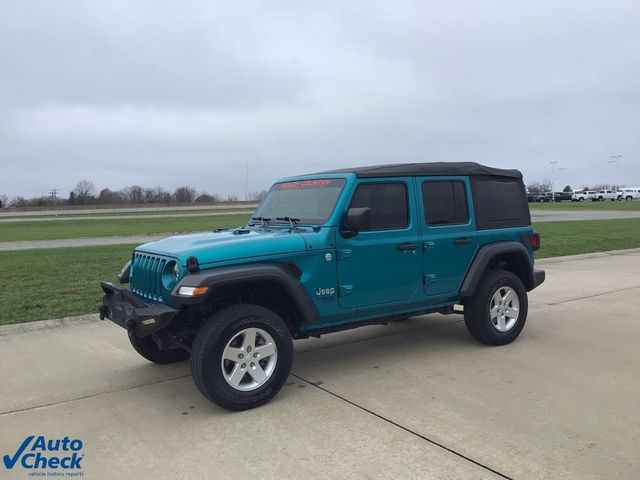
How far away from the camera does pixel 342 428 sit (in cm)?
383

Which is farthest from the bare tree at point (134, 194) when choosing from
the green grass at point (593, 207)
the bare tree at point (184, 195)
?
the green grass at point (593, 207)

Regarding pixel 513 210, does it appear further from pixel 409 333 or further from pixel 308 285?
pixel 308 285

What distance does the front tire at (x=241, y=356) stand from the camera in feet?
13.3

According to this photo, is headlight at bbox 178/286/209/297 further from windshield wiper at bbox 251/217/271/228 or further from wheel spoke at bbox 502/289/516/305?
wheel spoke at bbox 502/289/516/305

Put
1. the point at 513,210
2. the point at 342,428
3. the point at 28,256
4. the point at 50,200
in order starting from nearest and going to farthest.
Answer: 1. the point at 342,428
2. the point at 513,210
3. the point at 28,256
4. the point at 50,200

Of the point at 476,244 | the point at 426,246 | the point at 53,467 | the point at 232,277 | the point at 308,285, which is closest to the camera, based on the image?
the point at 53,467

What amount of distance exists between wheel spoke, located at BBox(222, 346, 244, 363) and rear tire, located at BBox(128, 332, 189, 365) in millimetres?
1194

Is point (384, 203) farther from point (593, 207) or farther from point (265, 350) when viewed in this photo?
point (593, 207)

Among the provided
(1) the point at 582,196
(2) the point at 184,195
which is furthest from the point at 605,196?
(2) the point at 184,195

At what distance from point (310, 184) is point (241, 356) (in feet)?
6.26

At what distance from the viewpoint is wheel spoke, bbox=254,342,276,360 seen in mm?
4297

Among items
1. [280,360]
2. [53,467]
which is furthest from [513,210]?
[53,467]

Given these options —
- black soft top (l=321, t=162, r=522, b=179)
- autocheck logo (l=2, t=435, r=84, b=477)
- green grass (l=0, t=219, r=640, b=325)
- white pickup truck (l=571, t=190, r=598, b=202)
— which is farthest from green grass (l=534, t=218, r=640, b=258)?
white pickup truck (l=571, t=190, r=598, b=202)

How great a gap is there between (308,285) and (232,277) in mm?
704
